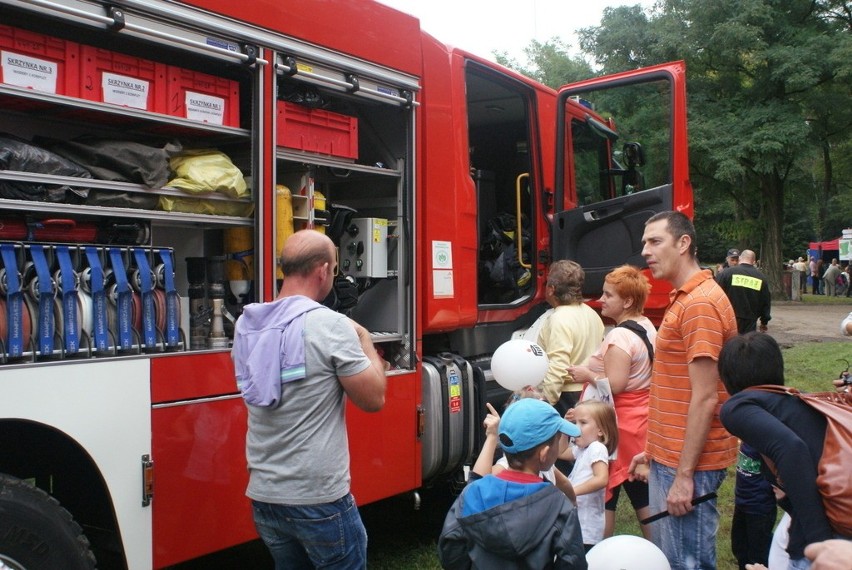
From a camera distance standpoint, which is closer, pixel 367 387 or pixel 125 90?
pixel 367 387

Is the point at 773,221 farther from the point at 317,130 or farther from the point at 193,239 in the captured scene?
the point at 193,239

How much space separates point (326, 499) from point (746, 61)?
80.9 ft

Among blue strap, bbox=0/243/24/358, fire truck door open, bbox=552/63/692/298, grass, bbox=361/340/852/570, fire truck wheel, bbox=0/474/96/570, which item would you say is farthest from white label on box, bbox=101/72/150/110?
fire truck door open, bbox=552/63/692/298

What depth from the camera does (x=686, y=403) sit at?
10.3 ft

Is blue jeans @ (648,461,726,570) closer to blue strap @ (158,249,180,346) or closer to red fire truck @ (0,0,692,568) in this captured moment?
red fire truck @ (0,0,692,568)

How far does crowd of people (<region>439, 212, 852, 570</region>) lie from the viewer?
7.76 ft

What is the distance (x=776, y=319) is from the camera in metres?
19.8

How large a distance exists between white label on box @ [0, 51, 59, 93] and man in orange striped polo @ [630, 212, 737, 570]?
2357 mm

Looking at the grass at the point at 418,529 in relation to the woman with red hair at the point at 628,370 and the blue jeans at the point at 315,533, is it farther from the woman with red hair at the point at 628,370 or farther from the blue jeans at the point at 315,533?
the blue jeans at the point at 315,533

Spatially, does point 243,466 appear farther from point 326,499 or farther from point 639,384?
point 639,384

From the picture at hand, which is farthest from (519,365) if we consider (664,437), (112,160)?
(112,160)

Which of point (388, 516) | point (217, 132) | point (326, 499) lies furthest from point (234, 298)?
point (388, 516)

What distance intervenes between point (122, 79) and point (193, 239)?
843 mm

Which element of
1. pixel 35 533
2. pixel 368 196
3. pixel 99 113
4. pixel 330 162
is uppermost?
pixel 99 113
